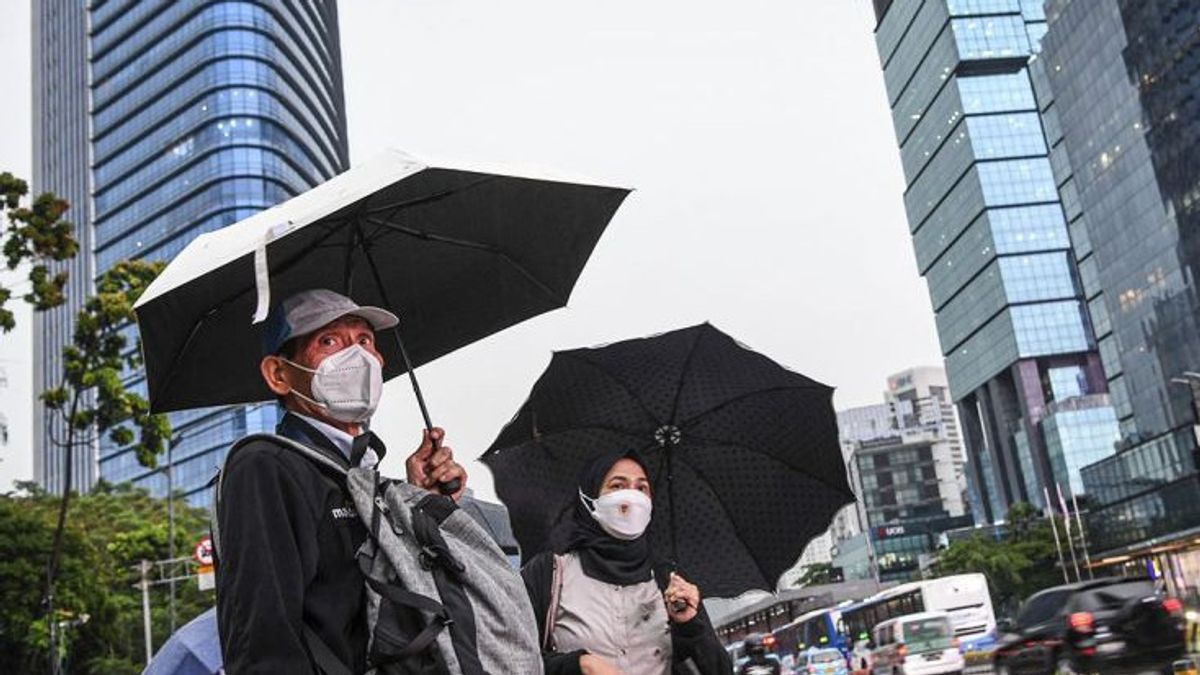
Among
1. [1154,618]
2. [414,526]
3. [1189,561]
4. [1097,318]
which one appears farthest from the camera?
[1097,318]

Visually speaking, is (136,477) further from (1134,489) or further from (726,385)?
(726,385)

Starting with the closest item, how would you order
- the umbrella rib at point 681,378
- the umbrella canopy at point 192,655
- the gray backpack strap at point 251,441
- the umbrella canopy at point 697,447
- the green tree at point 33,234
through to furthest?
the gray backpack strap at point 251,441
the umbrella canopy at point 192,655
the umbrella canopy at point 697,447
the umbrella rib at point 681,378
the green tree at point 33,234

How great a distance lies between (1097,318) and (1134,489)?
74.7 feet

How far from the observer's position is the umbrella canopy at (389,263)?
2.98 m

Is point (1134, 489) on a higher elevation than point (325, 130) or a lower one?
lower

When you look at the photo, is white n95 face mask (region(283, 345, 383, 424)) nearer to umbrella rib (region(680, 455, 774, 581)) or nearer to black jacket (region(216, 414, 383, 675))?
black jacket (region(216, 414, 383, 675))

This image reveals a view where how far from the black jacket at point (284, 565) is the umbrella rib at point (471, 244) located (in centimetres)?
136

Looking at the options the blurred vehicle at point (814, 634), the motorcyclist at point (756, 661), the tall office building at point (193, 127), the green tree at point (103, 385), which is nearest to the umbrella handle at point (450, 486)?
the motorcyclist at point (756, 661)

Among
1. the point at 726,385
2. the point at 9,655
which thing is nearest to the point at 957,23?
the point at 9,655

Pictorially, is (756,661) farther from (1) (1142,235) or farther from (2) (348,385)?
(1) (1142,235)

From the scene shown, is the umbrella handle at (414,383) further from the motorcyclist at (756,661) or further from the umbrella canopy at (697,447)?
the motorcyclist at (756,661)

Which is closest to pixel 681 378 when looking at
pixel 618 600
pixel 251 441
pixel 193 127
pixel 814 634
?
pixel 618 600

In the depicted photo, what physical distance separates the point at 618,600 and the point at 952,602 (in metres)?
32.3

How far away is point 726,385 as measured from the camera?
5273 millimetres
